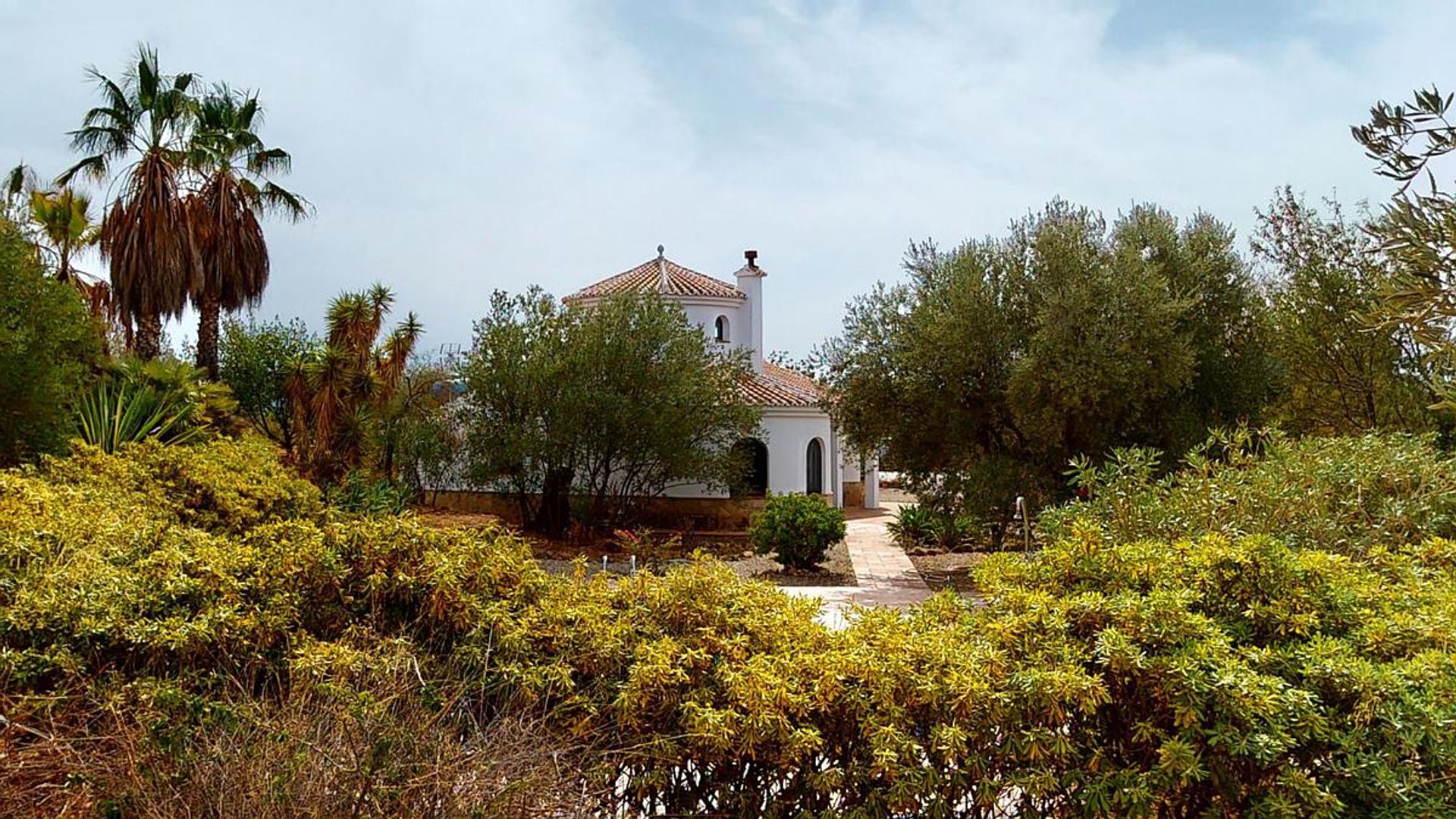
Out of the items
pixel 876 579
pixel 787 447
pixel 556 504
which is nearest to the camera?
pixel 876 579

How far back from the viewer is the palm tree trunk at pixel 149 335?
2202cm

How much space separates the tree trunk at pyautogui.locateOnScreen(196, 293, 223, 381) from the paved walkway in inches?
577

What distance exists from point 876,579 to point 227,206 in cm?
1589

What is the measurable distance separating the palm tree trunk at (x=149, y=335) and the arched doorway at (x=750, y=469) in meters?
12.7

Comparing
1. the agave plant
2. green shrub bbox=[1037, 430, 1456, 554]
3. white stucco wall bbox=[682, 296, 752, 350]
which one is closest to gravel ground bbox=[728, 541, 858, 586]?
the agave plant

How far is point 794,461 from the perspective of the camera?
2806 centimetres

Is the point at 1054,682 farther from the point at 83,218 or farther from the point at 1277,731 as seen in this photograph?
the point at 83,218

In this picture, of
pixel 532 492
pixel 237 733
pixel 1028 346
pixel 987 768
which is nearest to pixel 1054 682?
pixel 987 768

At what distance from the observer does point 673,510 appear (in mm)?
25625

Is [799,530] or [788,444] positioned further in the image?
[788,444]

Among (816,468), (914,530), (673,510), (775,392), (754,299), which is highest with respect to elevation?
(754,299)

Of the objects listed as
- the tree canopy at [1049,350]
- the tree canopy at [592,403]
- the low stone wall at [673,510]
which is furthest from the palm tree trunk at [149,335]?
the tree canopy at [1049,350]

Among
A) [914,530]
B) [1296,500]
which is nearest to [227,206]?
[914,530]

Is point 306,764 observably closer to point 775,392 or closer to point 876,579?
point 876,579
